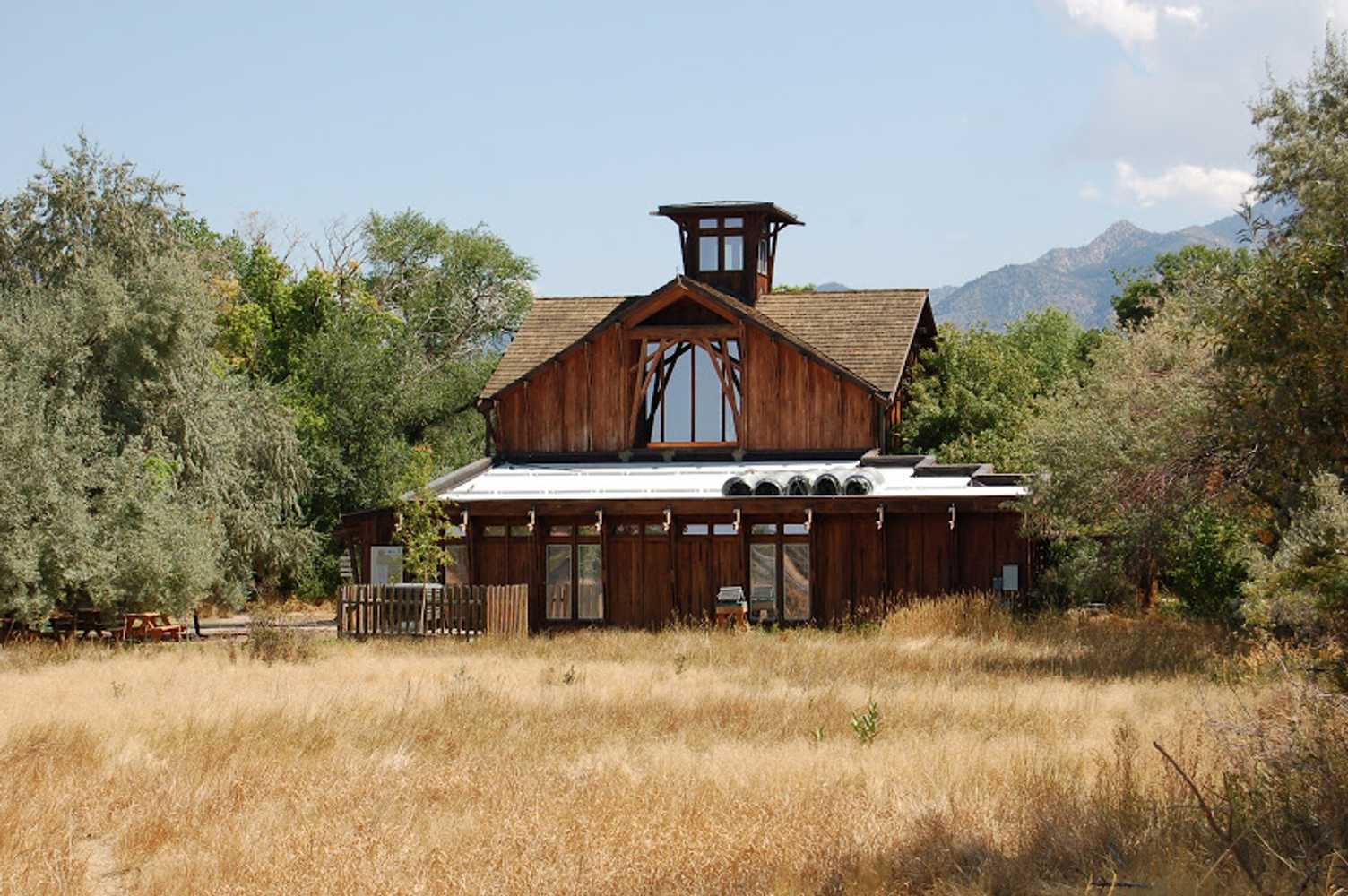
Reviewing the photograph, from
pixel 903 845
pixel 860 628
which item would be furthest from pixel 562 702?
pixel 860 628

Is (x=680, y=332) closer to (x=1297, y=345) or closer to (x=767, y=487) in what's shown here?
(x=767, y=487)

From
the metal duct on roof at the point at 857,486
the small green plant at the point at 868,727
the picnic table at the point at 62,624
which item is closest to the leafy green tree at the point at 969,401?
the metal duct on roof at the point at 857,486

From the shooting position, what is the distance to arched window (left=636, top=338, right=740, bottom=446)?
135 feet

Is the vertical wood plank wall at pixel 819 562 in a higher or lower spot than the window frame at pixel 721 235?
lower

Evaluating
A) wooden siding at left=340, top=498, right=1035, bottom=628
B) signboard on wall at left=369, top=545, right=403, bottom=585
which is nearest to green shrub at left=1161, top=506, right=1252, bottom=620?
wooden siding at left=340, top=498, right=1035, bottom=628

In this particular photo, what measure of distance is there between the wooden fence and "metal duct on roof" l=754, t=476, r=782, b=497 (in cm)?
619

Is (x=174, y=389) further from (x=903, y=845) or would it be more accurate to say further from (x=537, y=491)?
(x=903, y=845)

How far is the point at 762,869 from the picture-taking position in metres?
11.1

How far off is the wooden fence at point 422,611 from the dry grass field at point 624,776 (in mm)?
6863

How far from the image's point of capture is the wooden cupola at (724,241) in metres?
44.2

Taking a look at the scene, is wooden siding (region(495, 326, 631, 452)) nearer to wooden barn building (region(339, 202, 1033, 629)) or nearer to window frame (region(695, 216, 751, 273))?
wooden barn building (region(339, 202, 1033, 629))

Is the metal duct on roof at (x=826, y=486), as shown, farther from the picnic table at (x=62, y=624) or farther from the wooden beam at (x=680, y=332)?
the picnic table at (x=62, y=624)

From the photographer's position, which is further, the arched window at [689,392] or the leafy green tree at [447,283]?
the leafy green tree at [447,283]

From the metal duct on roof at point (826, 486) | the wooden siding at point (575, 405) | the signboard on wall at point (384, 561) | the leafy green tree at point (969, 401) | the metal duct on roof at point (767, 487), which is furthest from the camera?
the leafy green tree at point (969, 401)
